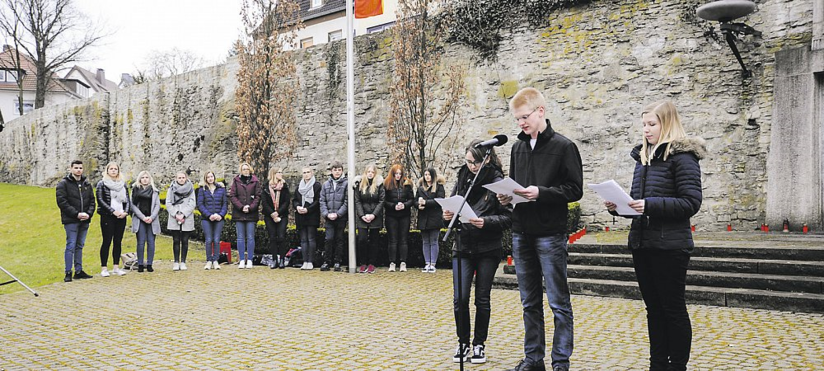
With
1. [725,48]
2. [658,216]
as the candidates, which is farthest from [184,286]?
[725,48]

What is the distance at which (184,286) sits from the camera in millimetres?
8484

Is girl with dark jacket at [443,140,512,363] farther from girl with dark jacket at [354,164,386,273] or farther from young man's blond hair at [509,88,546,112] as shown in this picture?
girl with dark jacket at [354,164,386,273]

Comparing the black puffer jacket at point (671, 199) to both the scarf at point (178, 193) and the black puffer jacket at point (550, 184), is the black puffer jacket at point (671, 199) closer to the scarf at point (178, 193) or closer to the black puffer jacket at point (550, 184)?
the black puffer jacket at point (550, 184)

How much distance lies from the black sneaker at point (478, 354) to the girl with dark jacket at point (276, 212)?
643 cm

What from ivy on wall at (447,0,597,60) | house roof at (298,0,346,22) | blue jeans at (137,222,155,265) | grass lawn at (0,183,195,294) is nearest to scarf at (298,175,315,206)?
blue jeans at (137,222,155,265)

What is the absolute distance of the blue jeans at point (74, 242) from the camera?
9.14m

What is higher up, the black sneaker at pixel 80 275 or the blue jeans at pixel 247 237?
the blue jeans at pixel 247 237

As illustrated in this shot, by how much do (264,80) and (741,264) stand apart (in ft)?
39.5

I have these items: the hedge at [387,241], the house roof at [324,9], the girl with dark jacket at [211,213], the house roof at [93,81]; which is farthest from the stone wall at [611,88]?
the house roof at [93,81]

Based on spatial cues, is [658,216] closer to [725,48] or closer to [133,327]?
[133,327]

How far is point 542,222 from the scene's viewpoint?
3.86 metres

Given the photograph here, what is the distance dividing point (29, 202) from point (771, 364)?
2322 cm

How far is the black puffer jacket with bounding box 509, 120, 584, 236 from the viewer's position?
3816 millimetres

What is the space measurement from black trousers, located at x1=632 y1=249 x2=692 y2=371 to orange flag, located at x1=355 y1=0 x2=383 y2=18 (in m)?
7.87
